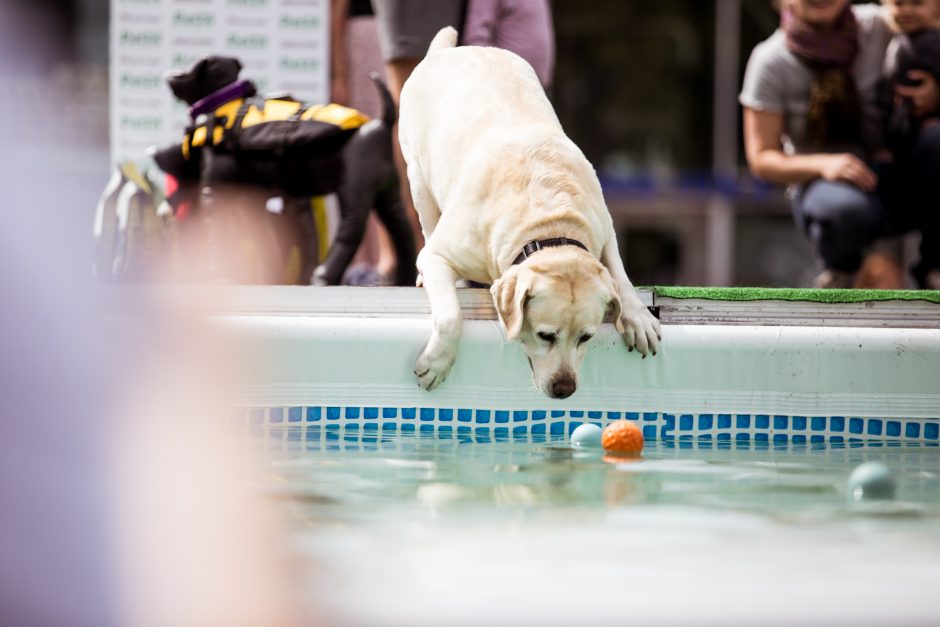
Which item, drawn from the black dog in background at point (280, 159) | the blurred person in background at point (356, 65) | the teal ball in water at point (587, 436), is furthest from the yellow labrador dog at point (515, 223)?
the blurred person in background at point (356, 65)

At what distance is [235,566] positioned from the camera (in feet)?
6.64

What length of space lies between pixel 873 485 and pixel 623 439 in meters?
0.78

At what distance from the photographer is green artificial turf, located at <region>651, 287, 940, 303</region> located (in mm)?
3779

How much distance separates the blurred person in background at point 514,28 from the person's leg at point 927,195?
171 cm

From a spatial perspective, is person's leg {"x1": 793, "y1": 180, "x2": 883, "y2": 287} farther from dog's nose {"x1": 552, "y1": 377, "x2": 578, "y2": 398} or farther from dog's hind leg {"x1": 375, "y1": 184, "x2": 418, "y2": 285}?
dog's nose {"x1": 552, "y1": 377, "x2": 578, "y2": 398}

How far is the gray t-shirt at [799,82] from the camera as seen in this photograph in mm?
5496

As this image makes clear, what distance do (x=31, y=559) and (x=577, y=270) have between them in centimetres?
186

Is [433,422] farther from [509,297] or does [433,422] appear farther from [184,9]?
[184,9]

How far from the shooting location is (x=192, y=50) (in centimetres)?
675

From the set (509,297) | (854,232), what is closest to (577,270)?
(509,297)

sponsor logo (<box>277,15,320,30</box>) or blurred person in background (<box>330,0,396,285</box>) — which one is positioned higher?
sponsor logo (<box>277,15,320,30</box>)

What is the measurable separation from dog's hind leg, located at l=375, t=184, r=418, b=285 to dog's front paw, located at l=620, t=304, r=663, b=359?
188 centimetres

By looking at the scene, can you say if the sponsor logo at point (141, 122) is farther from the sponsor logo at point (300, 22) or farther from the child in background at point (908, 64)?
the child in background at point (908, 64)

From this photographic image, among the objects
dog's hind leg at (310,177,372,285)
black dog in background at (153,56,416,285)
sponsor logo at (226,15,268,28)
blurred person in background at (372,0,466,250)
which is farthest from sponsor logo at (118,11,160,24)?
dog's hind leg at (310,177,372,285)
